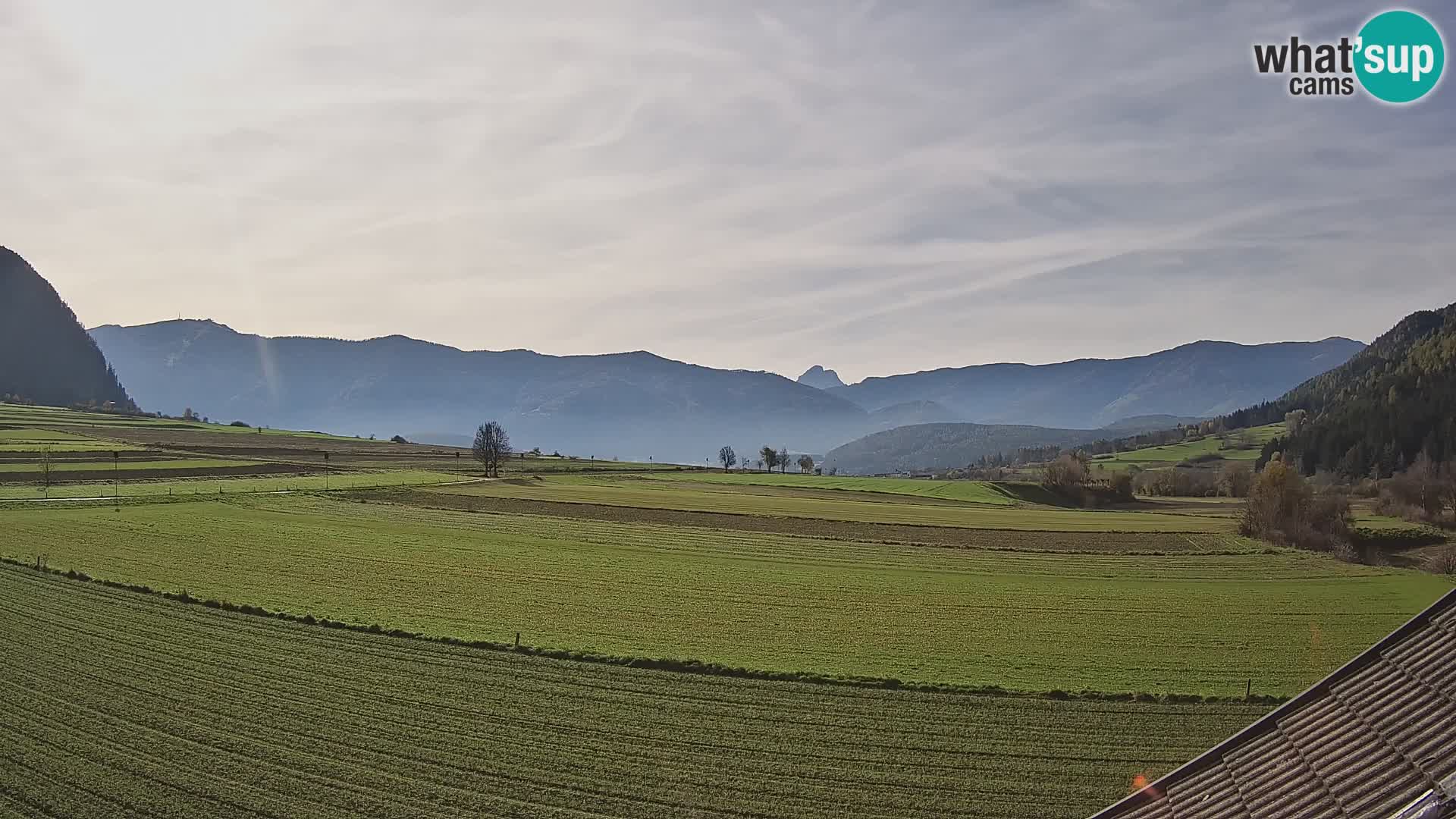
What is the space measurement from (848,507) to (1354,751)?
261 ft

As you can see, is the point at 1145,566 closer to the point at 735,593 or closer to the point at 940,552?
the point at 940,552

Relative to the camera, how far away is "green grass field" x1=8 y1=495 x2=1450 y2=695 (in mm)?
26516

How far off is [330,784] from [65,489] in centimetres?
7518

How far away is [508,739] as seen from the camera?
18.8 m

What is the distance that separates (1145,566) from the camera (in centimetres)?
4903

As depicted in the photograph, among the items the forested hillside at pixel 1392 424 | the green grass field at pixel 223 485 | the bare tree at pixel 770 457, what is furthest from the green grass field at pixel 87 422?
the forested hillside at pixel 1392 424

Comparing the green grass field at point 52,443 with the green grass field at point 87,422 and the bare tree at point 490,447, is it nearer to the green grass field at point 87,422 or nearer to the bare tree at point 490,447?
the green grass field at point 87,422

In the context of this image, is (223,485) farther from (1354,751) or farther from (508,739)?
(1354,751)

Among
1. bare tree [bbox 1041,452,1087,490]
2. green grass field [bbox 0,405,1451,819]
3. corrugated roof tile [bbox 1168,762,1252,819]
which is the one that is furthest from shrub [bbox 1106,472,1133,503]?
corrugated roof tile [bbox 1168,762,1252,819]

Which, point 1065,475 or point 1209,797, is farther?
point 1065,475

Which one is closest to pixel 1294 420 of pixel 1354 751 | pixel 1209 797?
pixel 1209 797

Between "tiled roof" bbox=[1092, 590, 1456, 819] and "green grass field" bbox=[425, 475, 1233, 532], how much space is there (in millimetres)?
62141

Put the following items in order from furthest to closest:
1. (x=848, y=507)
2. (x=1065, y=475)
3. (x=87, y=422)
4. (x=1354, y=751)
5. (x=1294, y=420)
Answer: (x=1294, y=420), (x=87, y=422), (x=1065, y=475), (x=848, y=507), (x=1354, y=751)

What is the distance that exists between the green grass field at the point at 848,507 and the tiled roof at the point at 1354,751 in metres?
62.1
